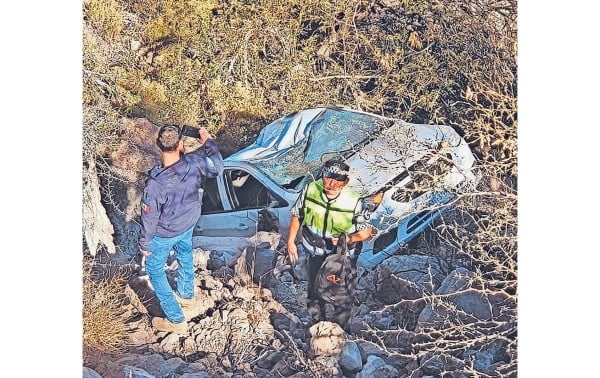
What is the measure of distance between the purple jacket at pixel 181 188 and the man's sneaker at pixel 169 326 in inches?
18.6

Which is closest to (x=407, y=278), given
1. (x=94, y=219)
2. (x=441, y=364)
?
(x=441, y=364)

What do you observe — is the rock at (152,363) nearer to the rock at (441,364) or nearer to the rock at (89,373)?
the rock at (89,373)

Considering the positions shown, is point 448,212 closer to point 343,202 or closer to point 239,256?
point 343,202

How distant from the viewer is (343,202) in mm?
3666

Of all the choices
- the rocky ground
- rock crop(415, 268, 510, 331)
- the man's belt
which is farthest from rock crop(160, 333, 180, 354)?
rock crop(415, 268, 510, 331)

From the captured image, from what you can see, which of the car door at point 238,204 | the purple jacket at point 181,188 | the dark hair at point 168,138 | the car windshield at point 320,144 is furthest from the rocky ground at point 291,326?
the dark hair at point 168,138

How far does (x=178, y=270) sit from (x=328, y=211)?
89 cm

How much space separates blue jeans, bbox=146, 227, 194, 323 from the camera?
3.75 m

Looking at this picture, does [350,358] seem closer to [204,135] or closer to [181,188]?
[181,188]

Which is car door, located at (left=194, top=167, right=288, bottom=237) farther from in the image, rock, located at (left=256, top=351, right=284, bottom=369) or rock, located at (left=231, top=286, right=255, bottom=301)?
rock, located at (left=256, top=351, right=284, bottom=369)

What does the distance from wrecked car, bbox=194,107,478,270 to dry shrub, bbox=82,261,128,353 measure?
0.56 metres

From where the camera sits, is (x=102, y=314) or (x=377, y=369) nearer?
(x=377, y=369)

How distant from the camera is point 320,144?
12.1ft

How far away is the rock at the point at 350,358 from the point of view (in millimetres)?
3645
